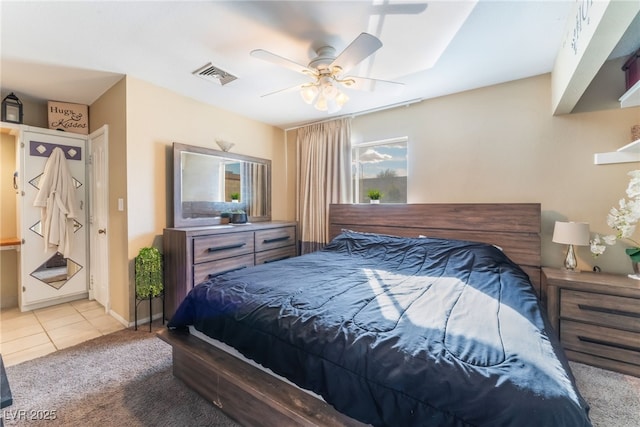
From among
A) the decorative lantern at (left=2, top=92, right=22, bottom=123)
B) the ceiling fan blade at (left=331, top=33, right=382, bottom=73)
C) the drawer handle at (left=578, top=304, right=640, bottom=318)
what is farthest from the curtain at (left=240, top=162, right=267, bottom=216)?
the drawer handle at (left=578, top=304, right=640, bottom=318)

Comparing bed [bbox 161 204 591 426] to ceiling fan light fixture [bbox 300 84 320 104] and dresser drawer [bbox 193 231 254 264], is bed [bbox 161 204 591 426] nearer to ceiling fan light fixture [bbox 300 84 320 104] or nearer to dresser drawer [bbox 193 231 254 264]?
dresser drawer [bbox 193 231 254 264]

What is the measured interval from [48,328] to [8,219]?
1.64m

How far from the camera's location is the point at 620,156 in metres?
2.20

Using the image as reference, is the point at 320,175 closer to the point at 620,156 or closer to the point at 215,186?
the point at 215,186

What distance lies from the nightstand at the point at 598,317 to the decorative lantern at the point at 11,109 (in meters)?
5.50

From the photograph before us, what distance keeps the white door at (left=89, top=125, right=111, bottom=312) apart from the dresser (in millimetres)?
830

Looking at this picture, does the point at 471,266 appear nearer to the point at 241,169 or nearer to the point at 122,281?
the point at 241,169

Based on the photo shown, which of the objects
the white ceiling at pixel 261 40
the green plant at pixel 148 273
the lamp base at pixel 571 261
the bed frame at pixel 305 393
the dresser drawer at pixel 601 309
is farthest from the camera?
the green plant at pixel 148 273

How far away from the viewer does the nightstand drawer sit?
188 centimetres

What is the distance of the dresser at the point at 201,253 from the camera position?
264 cm

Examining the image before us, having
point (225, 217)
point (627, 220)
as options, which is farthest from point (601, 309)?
point (225, 217)

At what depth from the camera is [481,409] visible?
838mm

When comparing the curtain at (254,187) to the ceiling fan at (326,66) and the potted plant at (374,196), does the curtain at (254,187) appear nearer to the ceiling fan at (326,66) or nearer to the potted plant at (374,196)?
the potted plant at (374,196)

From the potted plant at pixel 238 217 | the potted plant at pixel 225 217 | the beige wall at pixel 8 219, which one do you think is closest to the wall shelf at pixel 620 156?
the potted plant at pixel 238 217
